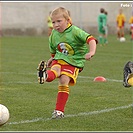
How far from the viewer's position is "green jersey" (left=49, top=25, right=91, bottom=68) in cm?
729

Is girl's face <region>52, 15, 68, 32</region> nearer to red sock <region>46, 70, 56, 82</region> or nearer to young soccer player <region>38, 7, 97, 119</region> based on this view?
young soccer player <region>38, 7, 97, 119</region>

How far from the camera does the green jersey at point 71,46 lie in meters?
7.29

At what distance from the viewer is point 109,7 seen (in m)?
35.7

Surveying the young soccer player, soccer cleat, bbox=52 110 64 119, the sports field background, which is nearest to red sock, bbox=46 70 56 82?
the young soccer player

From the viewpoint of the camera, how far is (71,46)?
7332 millimetres

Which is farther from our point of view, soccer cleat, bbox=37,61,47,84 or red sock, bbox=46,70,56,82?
red sock, bbox=46,70,56,82

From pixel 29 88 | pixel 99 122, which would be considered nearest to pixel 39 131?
pixel 99 122

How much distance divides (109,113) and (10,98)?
197 centimetres

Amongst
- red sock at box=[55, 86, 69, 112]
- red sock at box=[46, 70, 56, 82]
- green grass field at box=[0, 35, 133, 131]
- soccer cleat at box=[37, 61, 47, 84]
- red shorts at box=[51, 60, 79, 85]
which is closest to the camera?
green grass field at box=[0, 35, 133, 131]

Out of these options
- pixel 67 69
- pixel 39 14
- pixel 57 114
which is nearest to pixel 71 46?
pixel 67 69

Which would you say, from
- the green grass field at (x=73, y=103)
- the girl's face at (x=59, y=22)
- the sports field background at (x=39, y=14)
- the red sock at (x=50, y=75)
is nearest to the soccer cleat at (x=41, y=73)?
the red sock at (x=50, y=75)

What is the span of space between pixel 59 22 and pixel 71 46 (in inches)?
15.3

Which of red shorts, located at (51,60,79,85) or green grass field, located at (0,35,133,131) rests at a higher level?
red shorts, located at (51,60,79,85)

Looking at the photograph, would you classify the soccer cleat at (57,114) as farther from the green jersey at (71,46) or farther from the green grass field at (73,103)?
the green jersey at (71,46)
